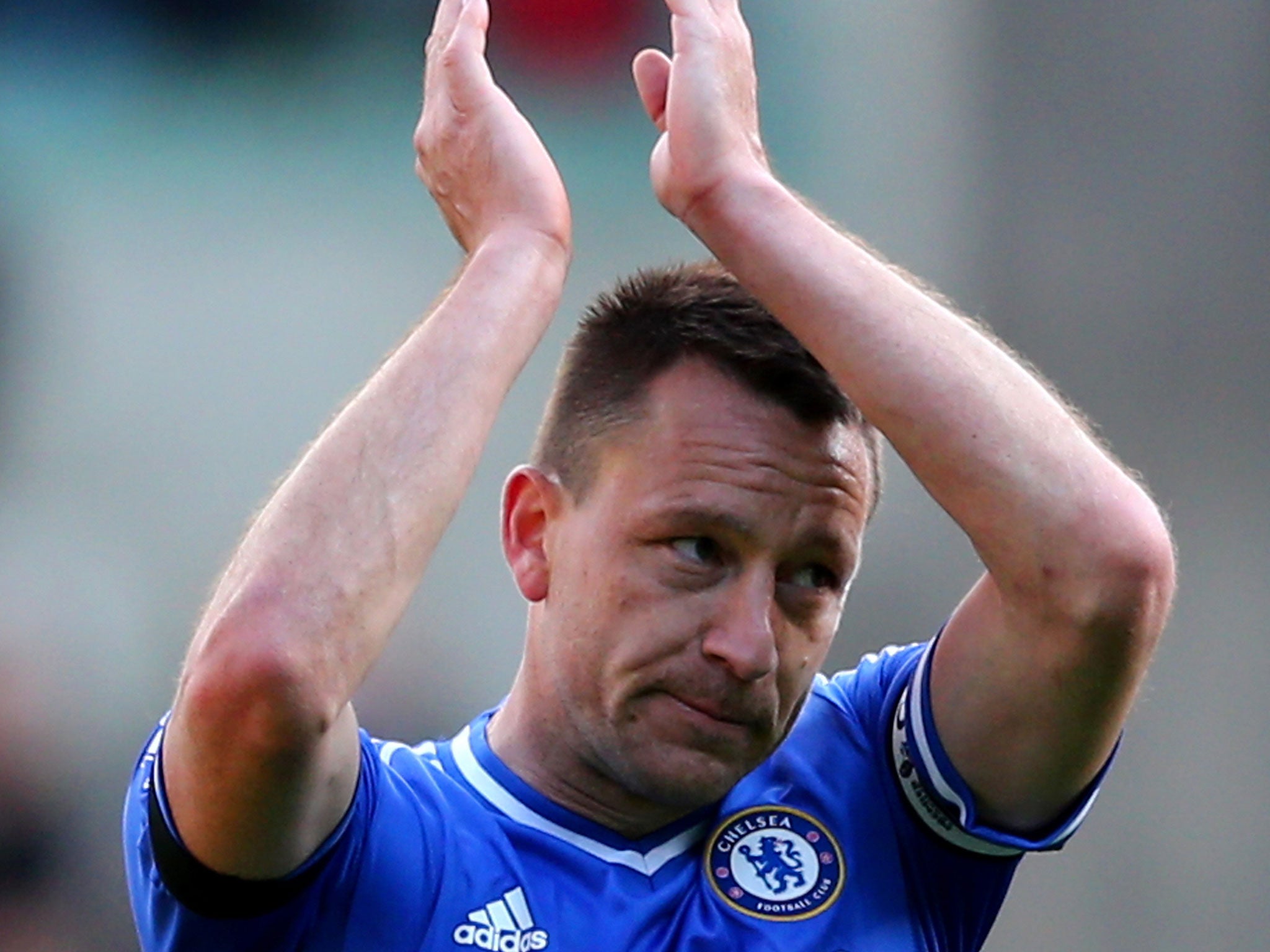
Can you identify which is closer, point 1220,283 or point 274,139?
point 1220,283

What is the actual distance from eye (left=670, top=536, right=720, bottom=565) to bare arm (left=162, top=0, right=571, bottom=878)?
1.03ft

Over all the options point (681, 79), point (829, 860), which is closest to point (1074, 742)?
point (829, 860)

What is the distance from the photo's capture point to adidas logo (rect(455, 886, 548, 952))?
2158mm

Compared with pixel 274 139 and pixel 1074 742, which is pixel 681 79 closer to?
pixel 1074 742

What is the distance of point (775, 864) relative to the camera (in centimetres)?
233

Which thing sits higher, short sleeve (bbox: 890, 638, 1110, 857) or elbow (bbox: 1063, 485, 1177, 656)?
elbow (bbox: 1063, 485, 1177, 656)

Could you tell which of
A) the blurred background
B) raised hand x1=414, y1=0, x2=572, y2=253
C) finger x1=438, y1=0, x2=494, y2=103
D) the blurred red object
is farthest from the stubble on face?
the blurred red object

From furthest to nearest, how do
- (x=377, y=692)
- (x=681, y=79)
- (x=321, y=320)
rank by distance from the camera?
(x=321, y=320)
(x=377, y=692)
(x=681, y=79)

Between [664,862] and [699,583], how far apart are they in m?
0.41

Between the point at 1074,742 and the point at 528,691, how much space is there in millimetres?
742

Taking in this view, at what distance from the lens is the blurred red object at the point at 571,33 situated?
6797 mm

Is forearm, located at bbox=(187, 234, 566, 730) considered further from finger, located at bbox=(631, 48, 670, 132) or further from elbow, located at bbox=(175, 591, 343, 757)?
finger, located at bbox=(631, 48, 670, 132)

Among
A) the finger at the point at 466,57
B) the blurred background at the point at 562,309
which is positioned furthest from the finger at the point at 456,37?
the blurred background at the point at 562,309

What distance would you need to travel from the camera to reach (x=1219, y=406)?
5977 mm
